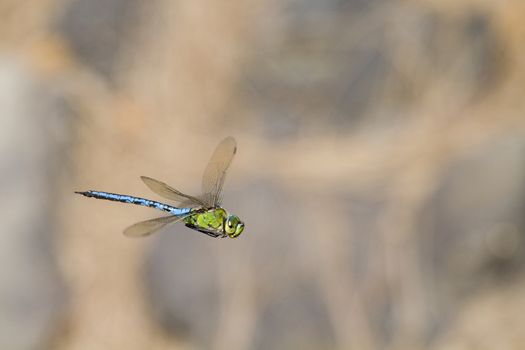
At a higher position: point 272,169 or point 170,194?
point 272,169

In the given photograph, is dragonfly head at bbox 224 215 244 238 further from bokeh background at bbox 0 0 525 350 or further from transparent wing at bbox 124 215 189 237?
bokeh background at bbox 0 0 525 350

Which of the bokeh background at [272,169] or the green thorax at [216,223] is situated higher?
the bokeh background at [272,169]

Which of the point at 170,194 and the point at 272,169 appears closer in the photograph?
the point at 170,194

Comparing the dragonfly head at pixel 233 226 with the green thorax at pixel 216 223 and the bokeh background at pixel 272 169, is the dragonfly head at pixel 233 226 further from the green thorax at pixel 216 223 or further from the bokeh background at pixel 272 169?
the bokeh background at pixel 272 169

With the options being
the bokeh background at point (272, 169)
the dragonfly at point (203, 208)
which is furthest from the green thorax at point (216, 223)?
the bokeh background at point (272, 169)

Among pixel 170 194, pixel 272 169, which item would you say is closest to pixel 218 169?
pixel 170 194

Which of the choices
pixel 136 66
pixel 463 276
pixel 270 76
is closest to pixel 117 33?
pixel 136 66

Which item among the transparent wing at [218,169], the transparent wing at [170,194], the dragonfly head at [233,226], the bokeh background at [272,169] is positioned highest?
the bokeh background at [272,169]

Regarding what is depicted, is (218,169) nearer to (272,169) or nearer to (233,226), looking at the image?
(233,226)
